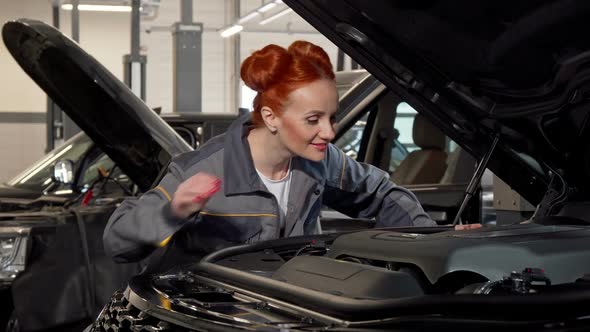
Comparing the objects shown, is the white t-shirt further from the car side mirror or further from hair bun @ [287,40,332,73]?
Result: the car side mirror

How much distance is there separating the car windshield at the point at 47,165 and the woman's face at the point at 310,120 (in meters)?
3.33

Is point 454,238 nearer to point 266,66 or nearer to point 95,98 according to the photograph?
point 266,66

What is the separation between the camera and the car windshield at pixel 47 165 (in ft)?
19.9

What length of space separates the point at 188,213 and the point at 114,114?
175 centimetres

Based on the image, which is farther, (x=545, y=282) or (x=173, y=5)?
(x=173, y=5)

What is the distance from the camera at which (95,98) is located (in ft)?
13.8

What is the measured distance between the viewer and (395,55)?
2748mm

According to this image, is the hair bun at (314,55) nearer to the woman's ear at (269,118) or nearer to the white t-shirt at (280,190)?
the woman's ear at (269,118)

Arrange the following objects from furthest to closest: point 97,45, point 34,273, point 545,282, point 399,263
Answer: point 97,45
point 34,273
point 399,263
point 545,282

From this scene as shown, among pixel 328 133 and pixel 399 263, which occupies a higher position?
pixel 328 133

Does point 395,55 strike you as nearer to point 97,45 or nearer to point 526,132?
point 526,132

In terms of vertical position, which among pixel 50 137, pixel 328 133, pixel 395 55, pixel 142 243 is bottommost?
pixel 50 137

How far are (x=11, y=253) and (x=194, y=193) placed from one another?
1.78 m

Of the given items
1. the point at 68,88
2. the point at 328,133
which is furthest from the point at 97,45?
the point at 328,133
